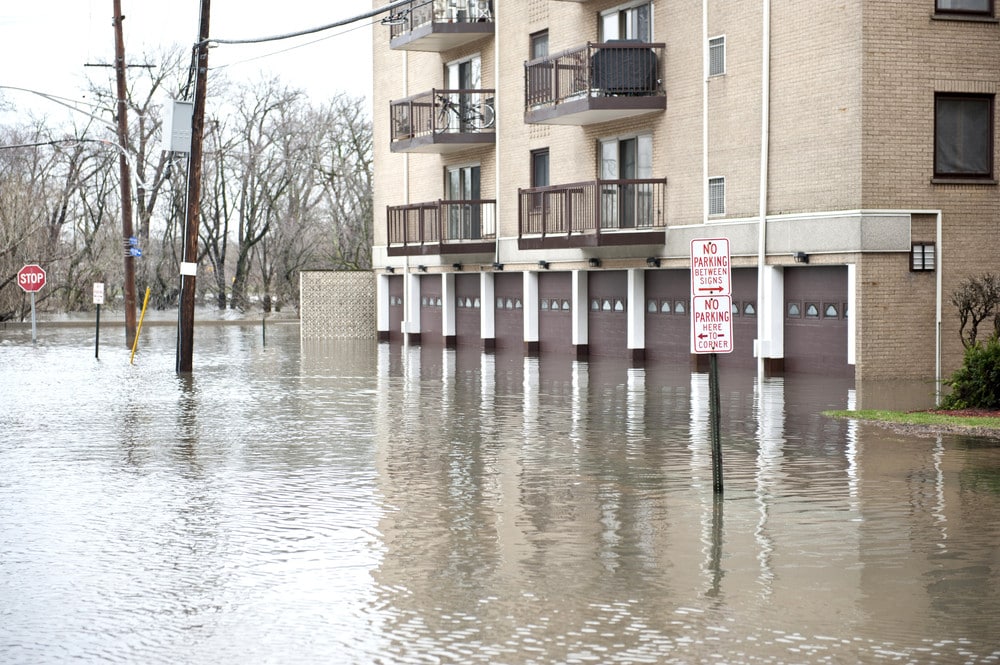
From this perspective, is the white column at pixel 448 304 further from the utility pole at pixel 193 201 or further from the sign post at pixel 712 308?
the sign post at pixel 712 308

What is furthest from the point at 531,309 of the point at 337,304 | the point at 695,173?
the point at 337,304

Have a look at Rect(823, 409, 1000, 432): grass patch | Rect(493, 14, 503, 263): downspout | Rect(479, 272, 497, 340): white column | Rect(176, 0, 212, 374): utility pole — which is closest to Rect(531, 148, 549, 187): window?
Rect(493, 14, 503, 263): downspout

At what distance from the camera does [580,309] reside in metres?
36.2

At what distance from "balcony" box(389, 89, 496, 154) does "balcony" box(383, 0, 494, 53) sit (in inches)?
61.0

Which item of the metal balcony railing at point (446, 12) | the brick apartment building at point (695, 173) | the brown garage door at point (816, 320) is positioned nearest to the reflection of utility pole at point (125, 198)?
the brick apartment building at point (695, 173)

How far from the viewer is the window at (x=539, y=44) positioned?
3769 cm

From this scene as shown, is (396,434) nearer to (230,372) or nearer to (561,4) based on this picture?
(230,372)

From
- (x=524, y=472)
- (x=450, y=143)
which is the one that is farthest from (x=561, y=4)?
(x=524, y=472)

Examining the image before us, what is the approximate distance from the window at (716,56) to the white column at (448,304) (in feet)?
48.0

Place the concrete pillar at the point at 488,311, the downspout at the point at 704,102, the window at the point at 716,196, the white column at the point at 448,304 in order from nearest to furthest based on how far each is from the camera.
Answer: the window at the point at 716,196 < the downspout at the point at 704,102 < the concrete pillar at the point at 488,311 < the white column at the point at 448,304

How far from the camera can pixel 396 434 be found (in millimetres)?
17938

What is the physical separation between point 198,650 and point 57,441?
10.6m

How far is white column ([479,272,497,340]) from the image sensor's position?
40.9 m

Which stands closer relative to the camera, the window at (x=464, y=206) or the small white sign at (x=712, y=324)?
the small white sign at (x=712, y=324)
